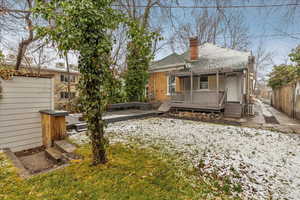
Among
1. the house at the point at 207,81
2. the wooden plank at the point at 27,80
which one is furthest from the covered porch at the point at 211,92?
the wooden plank at the point at 27,80

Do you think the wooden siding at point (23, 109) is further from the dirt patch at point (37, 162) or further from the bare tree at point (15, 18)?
the bare tree at point (15, 18)

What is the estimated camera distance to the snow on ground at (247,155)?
7.49ft

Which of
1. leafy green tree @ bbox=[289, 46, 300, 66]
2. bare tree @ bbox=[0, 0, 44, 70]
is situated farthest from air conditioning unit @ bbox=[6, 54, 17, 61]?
leafy green tree @ bbox=[289, 46, 300, 66]

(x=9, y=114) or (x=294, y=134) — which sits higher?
(x=9, y=114)

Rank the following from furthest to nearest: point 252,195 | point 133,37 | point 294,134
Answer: point 294,134 → point 133,37 → point 252,195

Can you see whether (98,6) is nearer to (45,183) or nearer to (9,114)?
(45,183)

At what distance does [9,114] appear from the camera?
392 cm

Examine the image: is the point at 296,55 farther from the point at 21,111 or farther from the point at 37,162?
the point at 21,111

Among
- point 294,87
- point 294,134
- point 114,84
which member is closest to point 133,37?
point 114,84

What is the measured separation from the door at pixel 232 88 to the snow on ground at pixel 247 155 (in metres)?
5.13

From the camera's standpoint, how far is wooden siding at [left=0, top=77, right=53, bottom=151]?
387cm

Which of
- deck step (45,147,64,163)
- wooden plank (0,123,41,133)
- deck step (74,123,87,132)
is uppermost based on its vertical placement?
wooden plank (0,123,41,133)

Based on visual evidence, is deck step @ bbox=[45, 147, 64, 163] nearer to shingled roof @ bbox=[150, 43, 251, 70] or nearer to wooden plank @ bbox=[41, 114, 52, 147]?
wooden plank @ bbox=[41, 114, 52, 147]

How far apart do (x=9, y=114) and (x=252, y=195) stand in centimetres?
559
